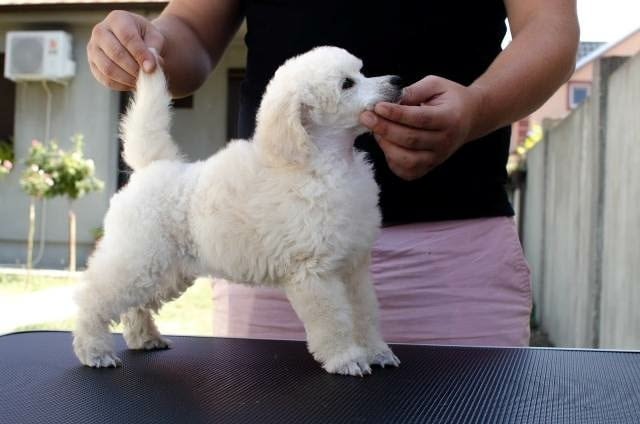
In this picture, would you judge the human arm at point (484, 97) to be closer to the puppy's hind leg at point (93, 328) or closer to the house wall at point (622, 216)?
the puppy's hind leg at point (93, 328)

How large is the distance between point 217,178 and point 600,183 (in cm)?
366

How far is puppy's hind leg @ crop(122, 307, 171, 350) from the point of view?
2.08 m

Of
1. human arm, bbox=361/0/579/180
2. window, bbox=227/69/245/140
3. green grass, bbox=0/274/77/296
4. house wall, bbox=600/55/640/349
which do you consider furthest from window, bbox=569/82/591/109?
human arm, bbox=361/0/579/180

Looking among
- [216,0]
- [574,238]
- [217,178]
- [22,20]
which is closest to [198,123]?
[22,20]

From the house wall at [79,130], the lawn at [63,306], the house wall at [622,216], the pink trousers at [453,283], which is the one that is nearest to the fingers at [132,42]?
the pink trousers at [453,283]

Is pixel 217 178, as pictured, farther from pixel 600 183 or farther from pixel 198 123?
pixel 198 123

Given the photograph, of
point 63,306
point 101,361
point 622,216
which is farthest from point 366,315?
point 63,306

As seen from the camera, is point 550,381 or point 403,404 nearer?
point 403,404

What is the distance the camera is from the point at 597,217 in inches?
190

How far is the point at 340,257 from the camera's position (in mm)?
1675

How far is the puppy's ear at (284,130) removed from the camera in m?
1.67

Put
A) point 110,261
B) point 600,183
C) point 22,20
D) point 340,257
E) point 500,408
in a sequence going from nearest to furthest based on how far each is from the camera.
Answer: point 500,408 → point 340,257 → point 110,261 → point 600,183 → point 22,20

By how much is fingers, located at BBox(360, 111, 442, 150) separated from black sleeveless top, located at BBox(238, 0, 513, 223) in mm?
559

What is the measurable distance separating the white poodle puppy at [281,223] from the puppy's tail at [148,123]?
36 millimetres
